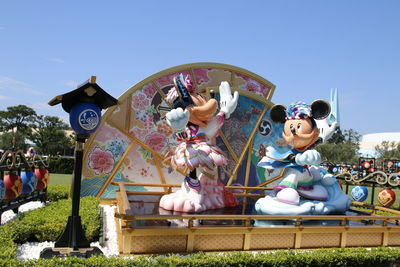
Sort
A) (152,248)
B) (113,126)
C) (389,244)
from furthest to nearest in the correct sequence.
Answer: (113,126), (389,244), (152,248)

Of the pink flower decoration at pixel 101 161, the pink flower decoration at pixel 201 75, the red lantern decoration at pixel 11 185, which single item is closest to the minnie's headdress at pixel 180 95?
the red lantern decoration at pixel 11 185

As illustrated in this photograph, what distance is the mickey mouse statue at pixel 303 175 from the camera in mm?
7465

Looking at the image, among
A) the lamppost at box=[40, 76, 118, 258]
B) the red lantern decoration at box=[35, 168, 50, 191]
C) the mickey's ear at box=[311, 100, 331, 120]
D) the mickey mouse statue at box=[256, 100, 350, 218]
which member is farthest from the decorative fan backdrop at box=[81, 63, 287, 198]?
the lamppost at box=[40, 76, 118, 258]

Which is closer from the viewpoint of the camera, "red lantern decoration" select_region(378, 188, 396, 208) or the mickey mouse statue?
the mickey mouse statue

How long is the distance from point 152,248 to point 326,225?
350 cm

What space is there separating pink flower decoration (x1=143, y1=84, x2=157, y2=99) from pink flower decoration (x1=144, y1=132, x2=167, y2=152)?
1207mm

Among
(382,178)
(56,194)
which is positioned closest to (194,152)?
(56,194)

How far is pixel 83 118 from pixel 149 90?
5.87 m

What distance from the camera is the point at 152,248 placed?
19.3ft

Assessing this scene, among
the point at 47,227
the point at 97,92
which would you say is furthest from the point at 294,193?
the point at 47,227

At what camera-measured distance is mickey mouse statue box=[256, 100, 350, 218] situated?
746cm

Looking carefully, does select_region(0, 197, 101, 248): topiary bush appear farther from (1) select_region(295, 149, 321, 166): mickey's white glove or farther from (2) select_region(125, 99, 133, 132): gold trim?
(1) select_region(295, 149, 321, 166): mickey's white glove

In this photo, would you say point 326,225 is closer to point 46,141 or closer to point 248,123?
point 248,123

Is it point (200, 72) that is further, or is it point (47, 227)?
point (200, 72)
